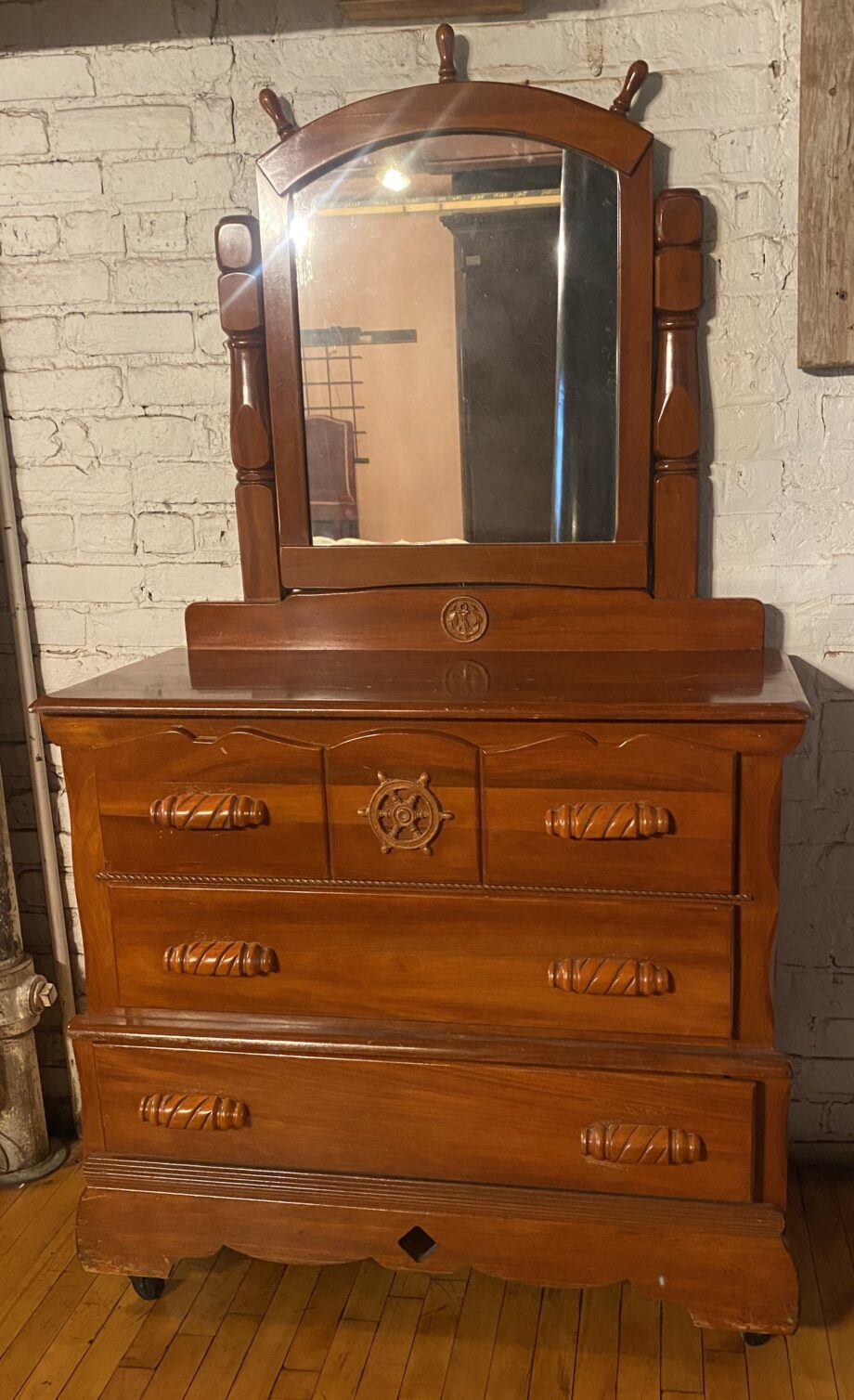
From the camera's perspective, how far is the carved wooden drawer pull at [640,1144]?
72.7 inches

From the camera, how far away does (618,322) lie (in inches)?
83.7

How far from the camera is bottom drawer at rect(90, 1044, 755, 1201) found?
1852 millimetres

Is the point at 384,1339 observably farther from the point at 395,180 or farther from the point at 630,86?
the point at 630,86

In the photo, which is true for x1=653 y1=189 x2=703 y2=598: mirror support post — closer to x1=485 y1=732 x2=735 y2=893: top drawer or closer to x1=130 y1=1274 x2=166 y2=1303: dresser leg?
x1=485 y1=732 x2=735 y2=893: top drawer

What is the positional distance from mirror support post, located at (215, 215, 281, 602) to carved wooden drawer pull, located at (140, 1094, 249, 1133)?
3.03 feet

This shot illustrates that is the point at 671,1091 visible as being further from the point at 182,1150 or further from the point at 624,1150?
the point at 182,1150

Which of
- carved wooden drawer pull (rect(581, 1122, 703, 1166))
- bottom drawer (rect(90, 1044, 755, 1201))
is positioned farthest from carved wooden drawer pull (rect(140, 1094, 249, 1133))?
carved wooden drawer pull (rect(581, 1122, 703, 1166))

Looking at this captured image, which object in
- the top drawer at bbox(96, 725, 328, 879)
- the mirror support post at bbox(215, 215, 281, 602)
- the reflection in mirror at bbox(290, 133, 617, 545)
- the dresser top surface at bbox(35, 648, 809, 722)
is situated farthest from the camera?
the mirror support post at bbox(215, 215, 281, 602)

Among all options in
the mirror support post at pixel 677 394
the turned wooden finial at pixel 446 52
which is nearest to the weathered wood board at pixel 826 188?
the mirror support post at pixel 677 394

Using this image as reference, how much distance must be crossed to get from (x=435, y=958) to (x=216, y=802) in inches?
17.0

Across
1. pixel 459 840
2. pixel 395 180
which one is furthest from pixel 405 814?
pixel 395 180

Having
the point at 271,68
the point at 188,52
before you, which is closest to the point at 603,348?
the point at 271,68

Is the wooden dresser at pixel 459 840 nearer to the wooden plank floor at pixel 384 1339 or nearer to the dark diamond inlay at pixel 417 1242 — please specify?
the dark diamond inlay at pixel 417 1242

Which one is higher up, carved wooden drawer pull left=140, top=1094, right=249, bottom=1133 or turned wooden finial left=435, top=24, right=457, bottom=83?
turned wooden finial left=435, top=24, right=457, bottom=83
